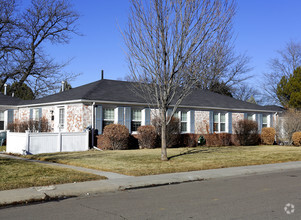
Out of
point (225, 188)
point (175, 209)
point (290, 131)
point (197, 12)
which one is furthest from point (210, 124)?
point (175, 209)

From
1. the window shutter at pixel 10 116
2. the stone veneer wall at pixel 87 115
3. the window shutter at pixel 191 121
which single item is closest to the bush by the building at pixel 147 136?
the stone veneer wall at pixel 87 115

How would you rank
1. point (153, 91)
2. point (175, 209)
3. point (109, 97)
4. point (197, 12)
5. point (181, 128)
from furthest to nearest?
point (181, 128), point (109, 97), point (153, 91), point (197, 12), point (175, 209)

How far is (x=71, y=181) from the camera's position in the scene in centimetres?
992

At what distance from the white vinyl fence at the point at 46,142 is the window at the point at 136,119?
3.95 metres

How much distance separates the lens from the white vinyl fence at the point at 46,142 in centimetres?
1739

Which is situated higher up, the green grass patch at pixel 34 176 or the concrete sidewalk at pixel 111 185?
the green grass patch at pixel 34 176

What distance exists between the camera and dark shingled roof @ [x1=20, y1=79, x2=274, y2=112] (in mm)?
21406

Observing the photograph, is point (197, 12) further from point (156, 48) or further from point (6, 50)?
point (6, 50)

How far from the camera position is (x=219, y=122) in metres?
27.1

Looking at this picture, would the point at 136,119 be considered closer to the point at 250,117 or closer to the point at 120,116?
the point at 120,116

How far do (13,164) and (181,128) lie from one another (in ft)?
44.4

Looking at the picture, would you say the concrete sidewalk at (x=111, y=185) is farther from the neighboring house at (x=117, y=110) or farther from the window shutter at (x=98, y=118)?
the window shutter at (x=98, y=118)

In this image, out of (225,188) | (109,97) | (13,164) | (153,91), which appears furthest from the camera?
(109,97)

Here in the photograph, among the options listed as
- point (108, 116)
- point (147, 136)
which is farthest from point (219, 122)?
point (108, 116)
